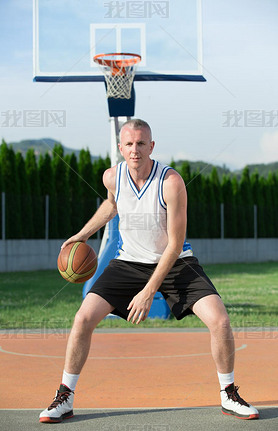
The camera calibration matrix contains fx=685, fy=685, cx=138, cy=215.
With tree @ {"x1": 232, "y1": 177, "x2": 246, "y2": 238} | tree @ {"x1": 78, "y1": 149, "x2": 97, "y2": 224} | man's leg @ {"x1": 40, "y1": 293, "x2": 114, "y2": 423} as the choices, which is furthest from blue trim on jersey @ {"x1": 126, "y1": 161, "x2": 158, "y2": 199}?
tree @ {"x1": 232, "y1": 177, "x2": 246, "y2": 238}

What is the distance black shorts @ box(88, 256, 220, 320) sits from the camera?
4.83 meters

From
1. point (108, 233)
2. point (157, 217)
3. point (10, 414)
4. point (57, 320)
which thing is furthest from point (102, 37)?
point (10, 414)

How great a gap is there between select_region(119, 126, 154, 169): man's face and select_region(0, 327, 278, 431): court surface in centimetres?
182

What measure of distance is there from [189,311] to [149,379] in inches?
65.7

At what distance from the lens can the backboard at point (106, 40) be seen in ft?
34.5

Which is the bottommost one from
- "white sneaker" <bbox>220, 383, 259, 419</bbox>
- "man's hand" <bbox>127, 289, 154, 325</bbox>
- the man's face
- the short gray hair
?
"white sneaker" <bbox>220, 383, 259, 419</bbox>

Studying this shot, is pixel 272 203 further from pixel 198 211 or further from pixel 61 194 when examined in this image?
pixel 61 194

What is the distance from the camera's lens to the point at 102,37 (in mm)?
10852

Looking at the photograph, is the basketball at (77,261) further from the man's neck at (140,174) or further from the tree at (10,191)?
the tree at (10,191)

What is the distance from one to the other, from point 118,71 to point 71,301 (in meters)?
5.33

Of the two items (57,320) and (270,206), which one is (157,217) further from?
(270,206)

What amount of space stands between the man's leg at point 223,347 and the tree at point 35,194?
58.7ft

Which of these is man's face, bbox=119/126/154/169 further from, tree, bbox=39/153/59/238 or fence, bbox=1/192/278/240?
tree, bbox=39/153/59/238

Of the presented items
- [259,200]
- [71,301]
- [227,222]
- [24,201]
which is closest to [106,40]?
[71,301]
